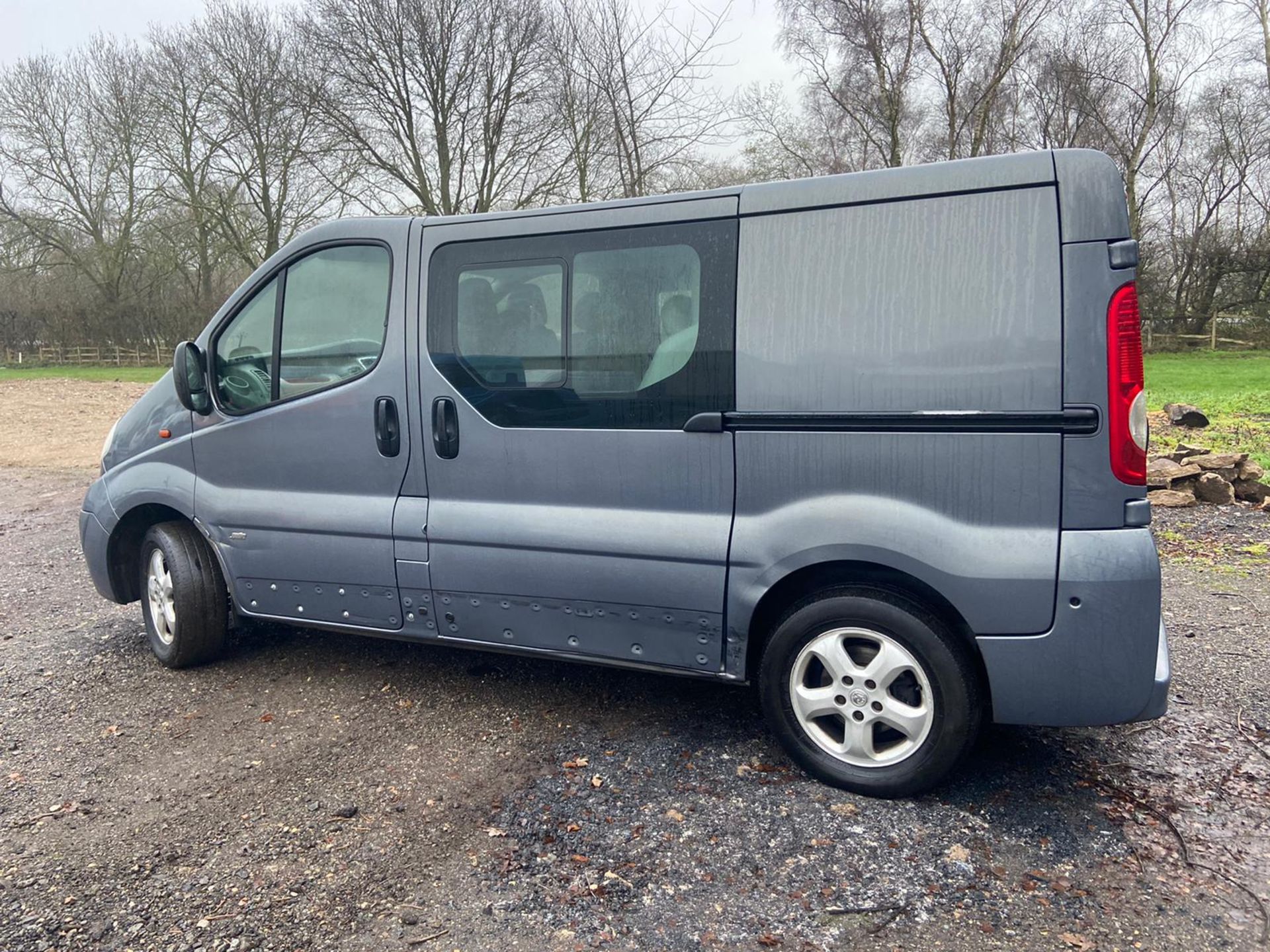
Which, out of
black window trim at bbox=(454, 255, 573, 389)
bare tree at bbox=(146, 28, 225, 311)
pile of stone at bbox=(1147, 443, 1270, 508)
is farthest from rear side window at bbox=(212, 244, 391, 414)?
bare tree at bbox=(146, 28, 225, 311)

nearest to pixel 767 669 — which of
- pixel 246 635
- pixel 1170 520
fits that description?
pixel 246 635

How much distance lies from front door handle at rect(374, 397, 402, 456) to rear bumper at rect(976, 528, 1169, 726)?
239 centimetres

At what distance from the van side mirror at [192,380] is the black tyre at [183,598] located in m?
0.65

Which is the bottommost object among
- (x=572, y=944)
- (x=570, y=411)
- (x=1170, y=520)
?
(x=572, y=944)

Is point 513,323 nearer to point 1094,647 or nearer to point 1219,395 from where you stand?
point 1094,647

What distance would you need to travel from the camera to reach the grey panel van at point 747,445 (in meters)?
2.94

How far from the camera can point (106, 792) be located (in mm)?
3479

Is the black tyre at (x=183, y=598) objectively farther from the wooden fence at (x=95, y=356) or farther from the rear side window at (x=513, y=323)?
the wooden fence at (x=95, y=356)

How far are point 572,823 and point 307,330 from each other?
8.00ft

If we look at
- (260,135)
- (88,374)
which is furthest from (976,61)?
(88,374)

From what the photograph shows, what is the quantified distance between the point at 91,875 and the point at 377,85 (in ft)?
68.9

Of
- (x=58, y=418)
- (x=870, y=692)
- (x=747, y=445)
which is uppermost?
(x=747, y=445)

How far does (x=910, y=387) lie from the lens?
121 inches

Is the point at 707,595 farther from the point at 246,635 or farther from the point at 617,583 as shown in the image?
the point at 246,635
